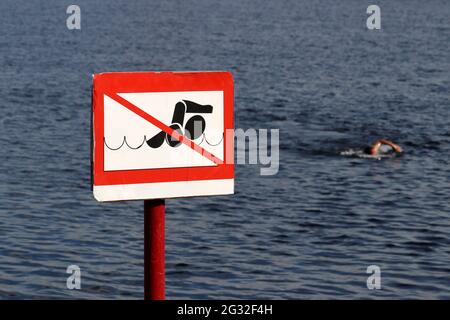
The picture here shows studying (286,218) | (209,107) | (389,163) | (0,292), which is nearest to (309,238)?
(286,218)

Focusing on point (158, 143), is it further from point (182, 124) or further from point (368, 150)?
point (368, 150)

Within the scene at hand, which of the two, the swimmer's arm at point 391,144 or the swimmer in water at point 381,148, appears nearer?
the swimmer's arm at point 391,144

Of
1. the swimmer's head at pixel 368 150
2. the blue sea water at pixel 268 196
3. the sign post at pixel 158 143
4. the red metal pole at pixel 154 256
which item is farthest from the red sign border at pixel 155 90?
the swimmer's head at pixel 368 150

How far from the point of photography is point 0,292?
20.4 metres

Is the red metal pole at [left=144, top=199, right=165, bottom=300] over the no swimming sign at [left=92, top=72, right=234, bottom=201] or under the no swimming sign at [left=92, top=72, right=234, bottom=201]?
under

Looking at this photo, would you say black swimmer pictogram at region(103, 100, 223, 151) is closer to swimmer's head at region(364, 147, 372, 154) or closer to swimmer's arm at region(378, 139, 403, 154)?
swimmer's arm at region(378, 139, 403, 154)

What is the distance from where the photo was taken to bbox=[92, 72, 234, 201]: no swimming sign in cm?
504

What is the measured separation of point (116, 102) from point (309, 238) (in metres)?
20.8

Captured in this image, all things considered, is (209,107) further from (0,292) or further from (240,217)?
(240,217)

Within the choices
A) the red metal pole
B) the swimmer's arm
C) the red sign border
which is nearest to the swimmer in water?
the swimmer's arm

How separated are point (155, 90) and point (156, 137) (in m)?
0.23

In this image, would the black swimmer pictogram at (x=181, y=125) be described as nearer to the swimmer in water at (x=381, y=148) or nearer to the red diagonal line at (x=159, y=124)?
the red diagonal line at (x=159, y=124)

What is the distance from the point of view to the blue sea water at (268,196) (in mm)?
21953

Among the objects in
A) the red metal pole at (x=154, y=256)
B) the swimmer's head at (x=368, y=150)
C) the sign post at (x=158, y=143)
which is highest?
the swimmer's head at (x=368, y=150)
